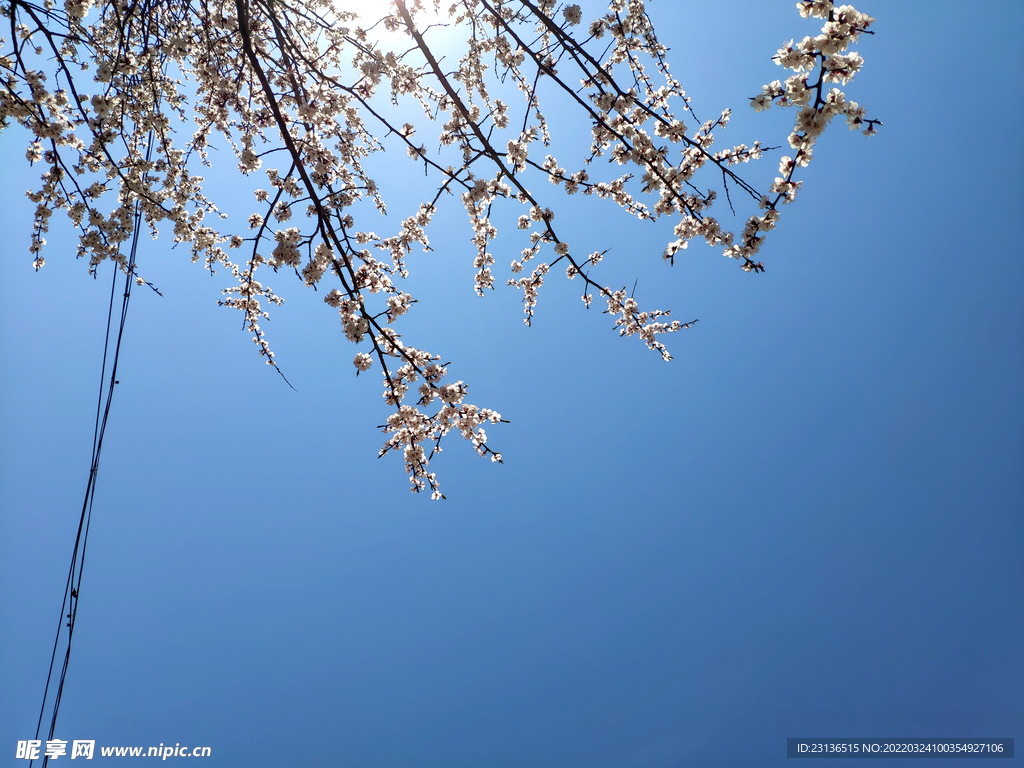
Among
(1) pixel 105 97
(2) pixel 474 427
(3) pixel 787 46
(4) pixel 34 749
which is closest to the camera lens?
(3) pixel 787 46

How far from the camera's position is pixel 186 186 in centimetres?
418

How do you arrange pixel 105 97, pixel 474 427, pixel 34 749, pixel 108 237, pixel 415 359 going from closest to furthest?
pixel 415 359 → pixel 474 427 → pixel 105 97 → pixel 108 237 → pixel 34 749

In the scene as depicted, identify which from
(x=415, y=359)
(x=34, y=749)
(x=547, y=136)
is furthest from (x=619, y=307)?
(x=34, y=749)

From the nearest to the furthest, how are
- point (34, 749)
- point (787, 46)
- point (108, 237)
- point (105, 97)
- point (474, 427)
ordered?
point (787, 46) → point (474, 427) → point (105, 97) → point (108, 237) → point (34, 749)

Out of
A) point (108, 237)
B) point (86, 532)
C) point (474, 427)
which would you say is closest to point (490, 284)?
point (474, 427)

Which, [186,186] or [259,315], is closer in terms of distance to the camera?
[259,315]

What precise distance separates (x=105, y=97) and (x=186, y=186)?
2.59ft

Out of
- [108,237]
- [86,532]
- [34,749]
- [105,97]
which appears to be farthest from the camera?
[34,749]

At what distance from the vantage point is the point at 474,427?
128 inches

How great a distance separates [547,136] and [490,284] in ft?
4.81

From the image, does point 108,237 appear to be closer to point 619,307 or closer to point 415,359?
point 415,359

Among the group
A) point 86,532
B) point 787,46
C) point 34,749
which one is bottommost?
point 34,749

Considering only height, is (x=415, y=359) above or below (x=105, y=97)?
below

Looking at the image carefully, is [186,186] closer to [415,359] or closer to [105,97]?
[105,97]
